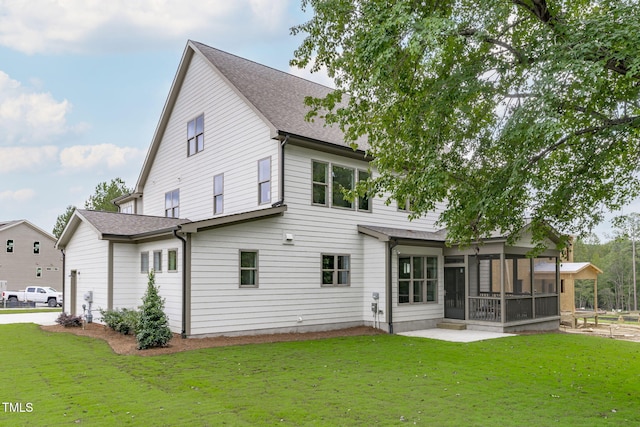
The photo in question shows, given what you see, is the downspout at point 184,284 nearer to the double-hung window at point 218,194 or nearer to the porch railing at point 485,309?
the double-hung window at point 218,194

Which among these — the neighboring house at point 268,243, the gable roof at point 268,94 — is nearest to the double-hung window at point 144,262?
the neighboring house at point 268,243

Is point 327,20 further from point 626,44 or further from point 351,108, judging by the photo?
point 626,44

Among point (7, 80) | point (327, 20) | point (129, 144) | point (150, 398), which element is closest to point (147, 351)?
point (150, 398)

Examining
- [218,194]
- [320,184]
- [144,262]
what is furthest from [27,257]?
[320,184]

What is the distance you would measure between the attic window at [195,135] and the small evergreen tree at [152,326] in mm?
7916

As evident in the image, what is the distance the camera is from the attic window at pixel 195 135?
725 inches

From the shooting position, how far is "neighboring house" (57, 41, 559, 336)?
13.7 metres

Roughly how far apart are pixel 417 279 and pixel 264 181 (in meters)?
6.56

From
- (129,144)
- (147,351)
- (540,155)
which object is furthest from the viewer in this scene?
(129,144)

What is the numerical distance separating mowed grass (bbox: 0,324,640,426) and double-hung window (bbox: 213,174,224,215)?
6319mm

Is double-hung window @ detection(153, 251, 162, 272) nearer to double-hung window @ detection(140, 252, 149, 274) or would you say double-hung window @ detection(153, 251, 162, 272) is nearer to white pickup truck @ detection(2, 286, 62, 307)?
double-hung window @ detection(140, 252, 149, 274)

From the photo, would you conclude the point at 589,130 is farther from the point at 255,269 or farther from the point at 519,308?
the point at 519,308

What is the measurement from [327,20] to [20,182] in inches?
1279

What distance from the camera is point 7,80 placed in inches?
1194
